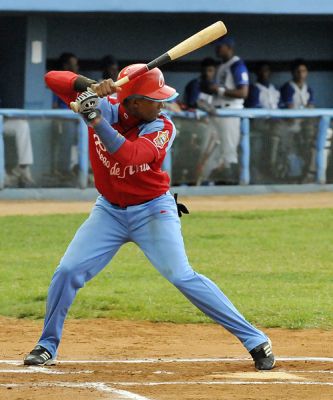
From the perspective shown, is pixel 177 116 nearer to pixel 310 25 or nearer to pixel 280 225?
pixel 280 225

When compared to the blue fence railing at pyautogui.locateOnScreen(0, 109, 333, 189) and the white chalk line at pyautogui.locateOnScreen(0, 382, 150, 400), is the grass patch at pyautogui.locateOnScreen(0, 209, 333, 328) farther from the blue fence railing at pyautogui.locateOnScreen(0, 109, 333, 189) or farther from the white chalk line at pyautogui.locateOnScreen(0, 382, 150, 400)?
the white chalk line at pyautogui.locateOnScreen(0, 382, 150, 400)

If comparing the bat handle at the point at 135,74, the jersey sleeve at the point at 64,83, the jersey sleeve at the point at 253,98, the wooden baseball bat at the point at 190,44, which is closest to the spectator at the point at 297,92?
the jersey sleeve at the point at 253,98

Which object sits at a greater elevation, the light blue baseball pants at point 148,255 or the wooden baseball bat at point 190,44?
the wooden baseball bat at point 190,44

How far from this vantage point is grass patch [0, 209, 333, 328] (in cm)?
969

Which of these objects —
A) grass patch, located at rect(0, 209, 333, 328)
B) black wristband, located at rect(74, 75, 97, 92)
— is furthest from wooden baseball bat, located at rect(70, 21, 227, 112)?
grass patch, located at rect(0, 209, 333, 328)

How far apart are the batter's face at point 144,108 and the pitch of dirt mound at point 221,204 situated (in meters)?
8.40

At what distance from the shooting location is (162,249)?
23.7 ft

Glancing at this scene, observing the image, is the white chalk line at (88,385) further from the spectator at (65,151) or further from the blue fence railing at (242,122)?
the spectator at (65,151)

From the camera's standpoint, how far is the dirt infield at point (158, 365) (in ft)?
21.5

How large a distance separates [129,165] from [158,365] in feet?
4.21

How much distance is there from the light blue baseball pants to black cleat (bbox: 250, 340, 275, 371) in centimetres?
3

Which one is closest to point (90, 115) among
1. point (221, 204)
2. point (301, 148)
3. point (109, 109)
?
point (109, 109)

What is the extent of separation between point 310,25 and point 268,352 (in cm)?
1427

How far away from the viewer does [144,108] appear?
718 cm
